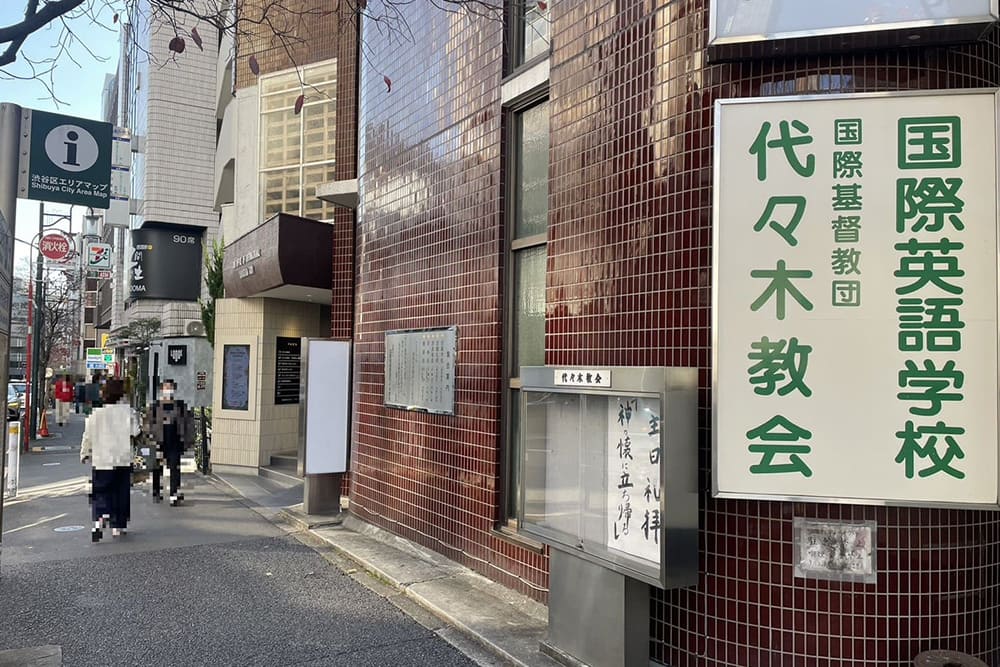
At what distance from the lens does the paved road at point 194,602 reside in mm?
5230

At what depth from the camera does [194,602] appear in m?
6.34

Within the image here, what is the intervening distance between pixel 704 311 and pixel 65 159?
4322 millimetres

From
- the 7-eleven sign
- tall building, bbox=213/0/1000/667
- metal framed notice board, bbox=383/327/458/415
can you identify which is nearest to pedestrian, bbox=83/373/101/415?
metal framed notice board, bbox=383/327/458/415

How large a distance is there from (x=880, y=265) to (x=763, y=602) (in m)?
1.99

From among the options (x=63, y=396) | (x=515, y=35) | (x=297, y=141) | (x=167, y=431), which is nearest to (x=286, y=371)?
(x=167, y=431)

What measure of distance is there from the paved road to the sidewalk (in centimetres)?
18

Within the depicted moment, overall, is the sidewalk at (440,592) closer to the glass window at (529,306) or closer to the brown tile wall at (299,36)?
the glass window at (529,306)

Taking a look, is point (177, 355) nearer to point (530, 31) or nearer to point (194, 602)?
point (194, 602)

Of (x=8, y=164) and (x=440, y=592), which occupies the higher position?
(x=8, y=164)

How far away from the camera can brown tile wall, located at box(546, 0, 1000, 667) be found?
4023 mm

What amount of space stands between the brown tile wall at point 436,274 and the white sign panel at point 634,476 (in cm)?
171

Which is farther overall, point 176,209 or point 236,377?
point 176,209

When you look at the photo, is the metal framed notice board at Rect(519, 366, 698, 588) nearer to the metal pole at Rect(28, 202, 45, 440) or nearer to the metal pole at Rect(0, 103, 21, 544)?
the metal pole at Rect(0, 103, 21, 544)

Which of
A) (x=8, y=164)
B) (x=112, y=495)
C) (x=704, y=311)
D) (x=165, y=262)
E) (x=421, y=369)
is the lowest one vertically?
(x=112, y=495)
